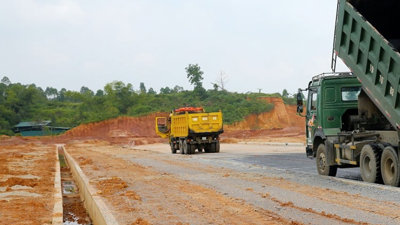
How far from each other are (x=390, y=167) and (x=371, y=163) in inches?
23.9

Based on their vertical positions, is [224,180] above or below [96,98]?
below

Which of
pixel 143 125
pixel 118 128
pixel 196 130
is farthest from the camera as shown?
pixel 143 125

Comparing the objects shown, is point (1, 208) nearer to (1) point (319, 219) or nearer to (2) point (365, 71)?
(1) point (319, 219)

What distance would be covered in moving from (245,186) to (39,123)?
92.6 metres

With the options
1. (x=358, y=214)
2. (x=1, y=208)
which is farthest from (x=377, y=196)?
(x=1, y=208)

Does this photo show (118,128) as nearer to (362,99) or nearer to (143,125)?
(143,125)

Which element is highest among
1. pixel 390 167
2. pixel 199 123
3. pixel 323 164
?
pixel 199 123

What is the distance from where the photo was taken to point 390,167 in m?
12.3

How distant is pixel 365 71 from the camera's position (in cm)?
1227

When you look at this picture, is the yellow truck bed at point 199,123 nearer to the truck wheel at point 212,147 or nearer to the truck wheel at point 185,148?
the truck wheel at point 185,148

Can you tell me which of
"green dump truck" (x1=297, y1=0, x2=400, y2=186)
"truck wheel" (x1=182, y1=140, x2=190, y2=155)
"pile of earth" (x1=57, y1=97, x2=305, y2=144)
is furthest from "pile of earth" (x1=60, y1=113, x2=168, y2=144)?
"green dump truck" (x1=297, y1=0, x2=400, y2=186)

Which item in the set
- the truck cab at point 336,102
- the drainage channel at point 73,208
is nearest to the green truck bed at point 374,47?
the truck cab at point 336,102

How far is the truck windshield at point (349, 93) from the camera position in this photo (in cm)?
1502

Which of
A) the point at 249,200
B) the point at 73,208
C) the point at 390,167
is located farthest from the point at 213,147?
the point at 249,200
